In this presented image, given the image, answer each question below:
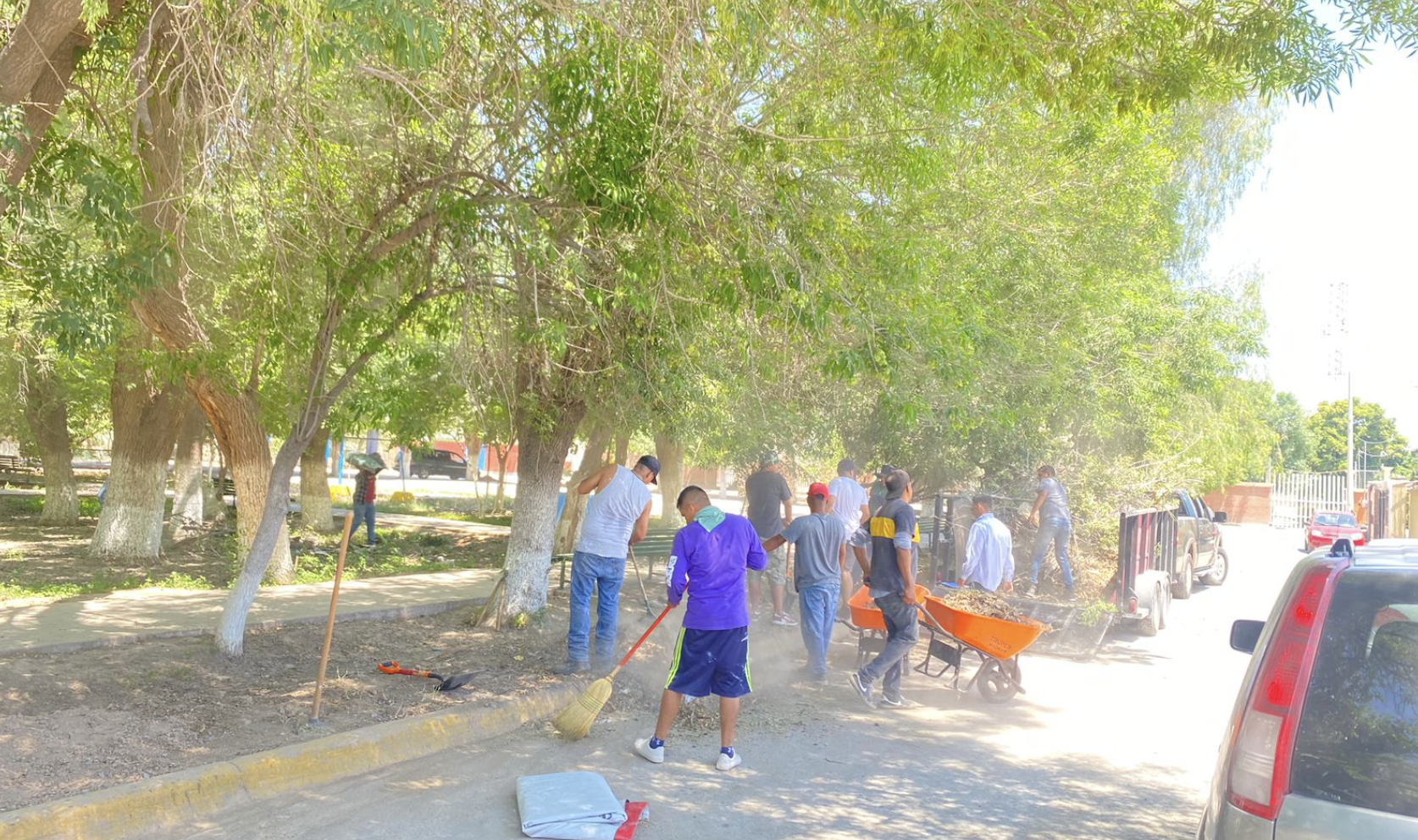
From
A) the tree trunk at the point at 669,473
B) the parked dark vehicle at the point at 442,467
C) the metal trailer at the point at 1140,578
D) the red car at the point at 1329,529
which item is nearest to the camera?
the metal trailer at the point at 1140,578

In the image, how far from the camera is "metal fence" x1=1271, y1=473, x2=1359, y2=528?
40125 mm

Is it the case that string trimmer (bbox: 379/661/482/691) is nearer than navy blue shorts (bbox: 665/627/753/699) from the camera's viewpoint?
No

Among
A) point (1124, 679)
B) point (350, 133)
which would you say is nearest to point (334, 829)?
point (350, 133)

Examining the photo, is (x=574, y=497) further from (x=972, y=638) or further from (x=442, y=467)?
(x=442, y=467)

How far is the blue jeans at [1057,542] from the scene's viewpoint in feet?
42.7

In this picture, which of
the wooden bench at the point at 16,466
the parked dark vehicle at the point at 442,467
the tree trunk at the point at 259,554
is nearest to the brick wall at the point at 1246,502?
the parked dark vehicle at the point at 442,467

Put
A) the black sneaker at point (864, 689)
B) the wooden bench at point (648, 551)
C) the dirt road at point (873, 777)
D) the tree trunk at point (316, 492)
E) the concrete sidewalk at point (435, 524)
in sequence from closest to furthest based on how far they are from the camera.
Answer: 1. the dirt road at point (873, 777)
2. the black sneaker at point (864, 689)
3. the wooden bench at point (648, 551)
4. the tree trunk at point (316, 492)
5. the concrete sidewalk at point (435, 524)

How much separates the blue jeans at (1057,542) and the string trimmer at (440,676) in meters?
7.55

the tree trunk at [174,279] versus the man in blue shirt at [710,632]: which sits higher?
the tree trunk at [174,279]

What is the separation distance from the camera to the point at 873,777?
6.37 meters

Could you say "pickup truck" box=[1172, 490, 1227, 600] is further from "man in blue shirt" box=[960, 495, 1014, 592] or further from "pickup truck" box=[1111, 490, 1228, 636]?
"man in blue shirt" box=[960, 495, 1014, 592]

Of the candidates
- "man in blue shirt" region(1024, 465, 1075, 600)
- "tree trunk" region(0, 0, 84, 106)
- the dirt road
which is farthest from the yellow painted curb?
"man in blue shirt" region(1024, 465, 1075, 600)

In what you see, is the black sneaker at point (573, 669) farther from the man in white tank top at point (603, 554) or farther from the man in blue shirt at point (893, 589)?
the man in blue shirt at point (893, 589)

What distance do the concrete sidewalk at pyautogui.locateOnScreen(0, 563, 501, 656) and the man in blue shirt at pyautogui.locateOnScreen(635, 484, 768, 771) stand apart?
15.1ft
